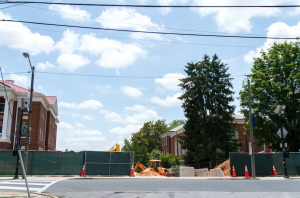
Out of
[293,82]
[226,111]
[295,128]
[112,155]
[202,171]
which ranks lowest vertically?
[202,171]

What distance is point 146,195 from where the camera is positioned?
33.5 ft

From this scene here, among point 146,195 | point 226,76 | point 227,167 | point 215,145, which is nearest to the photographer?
point 146,195

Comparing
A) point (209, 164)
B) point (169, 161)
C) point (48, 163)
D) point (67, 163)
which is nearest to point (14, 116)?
point (48, 163)

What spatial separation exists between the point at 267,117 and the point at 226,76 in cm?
810

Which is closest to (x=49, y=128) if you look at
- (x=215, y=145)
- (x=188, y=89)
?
(x=188, y=89)

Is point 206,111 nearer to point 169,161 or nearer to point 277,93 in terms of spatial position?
point 277,93

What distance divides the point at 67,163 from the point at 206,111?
62.0ft

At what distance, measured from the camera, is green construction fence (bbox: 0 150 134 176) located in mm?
23109

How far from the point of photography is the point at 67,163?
23.5 metres

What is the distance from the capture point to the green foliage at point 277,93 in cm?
3266

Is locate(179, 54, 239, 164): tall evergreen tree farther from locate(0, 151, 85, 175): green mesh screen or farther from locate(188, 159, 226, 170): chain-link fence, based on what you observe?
locate(0, 151, 85, 175): green mesh screen

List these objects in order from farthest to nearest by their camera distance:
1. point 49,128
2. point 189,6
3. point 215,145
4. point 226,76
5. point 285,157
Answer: point 49,128, point 226,76, point 215,145, point 285,157, point 189,6

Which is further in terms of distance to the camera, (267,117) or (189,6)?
(267,117)

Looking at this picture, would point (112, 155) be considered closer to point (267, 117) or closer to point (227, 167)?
point (227, 167)
